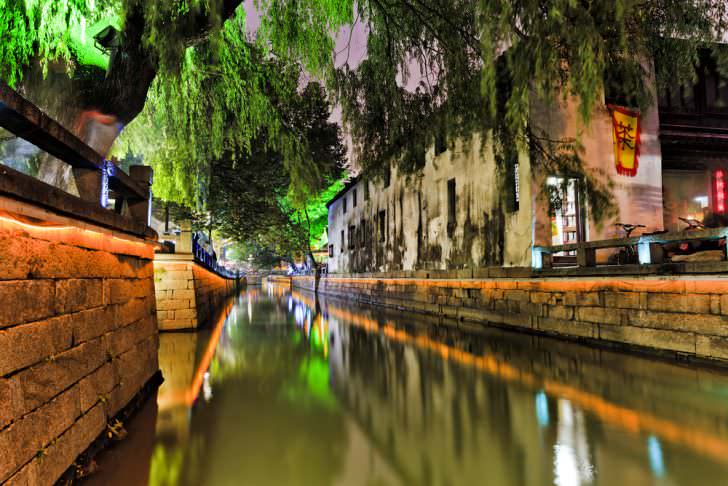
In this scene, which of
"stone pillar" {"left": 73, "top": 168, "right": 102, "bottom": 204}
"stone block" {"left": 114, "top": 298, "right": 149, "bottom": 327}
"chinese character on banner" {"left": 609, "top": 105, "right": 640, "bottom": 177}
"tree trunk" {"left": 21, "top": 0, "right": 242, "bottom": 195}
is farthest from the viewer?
"chinese character on banner" {"left": 609, "top": 105, "right": 640, "bottom": 177}

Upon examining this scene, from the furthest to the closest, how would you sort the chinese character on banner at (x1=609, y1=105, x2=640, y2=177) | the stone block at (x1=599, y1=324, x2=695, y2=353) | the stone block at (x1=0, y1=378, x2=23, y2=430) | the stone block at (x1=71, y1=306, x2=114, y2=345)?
the chinese character on banner at (x1=609, y1=105, x2=640, y2=177)
the stone block at (x1=599, y1=324, x2=695, y2=353)
the stone block at (x1=71, y1=306, x2=114, y2=345)
the stone block at (x1=0, y1=378, x2=23, y2=430)

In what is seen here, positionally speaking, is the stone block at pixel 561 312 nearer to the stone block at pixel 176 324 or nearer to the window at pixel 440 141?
the window at pixel 440 141

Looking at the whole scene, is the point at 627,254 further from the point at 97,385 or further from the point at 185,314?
the point at 185,314

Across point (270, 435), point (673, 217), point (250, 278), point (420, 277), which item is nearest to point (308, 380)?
point (270, 435)

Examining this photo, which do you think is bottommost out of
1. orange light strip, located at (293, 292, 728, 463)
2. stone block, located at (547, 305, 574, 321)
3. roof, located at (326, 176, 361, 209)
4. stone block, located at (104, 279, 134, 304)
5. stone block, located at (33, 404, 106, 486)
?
orange light strip, located at (293, 292, 728, 463)

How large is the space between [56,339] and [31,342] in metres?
0.33

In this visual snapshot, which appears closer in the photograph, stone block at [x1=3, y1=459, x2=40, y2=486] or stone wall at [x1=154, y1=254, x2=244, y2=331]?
stone block at [x1=3, y1=459, x2=40, y2=486]

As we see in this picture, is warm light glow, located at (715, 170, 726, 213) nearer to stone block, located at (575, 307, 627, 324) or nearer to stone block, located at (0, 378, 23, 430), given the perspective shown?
stone block, located at (575, 307, 627, 324)

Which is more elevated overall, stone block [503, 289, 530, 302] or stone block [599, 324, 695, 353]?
stone block [503, 289, 530, 302]

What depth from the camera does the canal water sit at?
329cm

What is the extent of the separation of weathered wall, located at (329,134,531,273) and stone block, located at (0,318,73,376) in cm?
457

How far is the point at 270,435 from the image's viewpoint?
4.08m

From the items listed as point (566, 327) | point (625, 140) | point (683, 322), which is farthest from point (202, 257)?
point (683, 322)

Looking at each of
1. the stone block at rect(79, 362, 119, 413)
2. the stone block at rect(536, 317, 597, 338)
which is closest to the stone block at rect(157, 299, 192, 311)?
Answer: the stone block at rect(79, 362, 119, 413)
